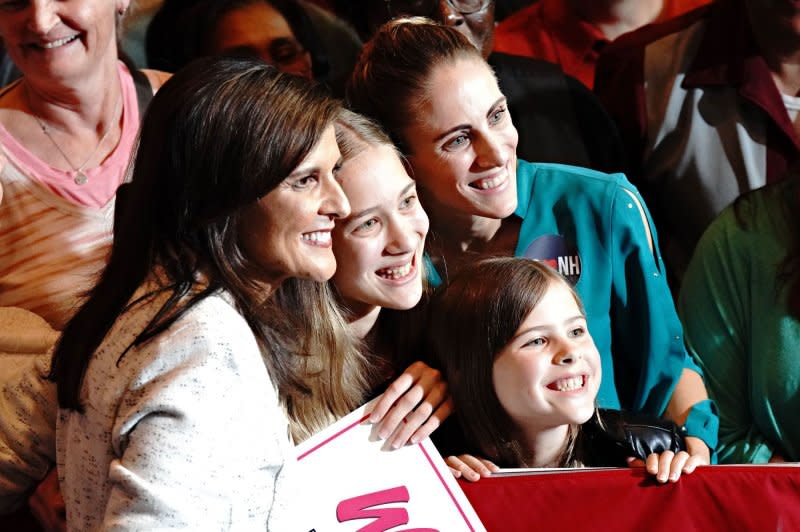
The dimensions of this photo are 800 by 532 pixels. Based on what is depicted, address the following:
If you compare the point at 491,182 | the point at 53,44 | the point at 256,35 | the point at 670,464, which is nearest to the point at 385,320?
the point at 491,182

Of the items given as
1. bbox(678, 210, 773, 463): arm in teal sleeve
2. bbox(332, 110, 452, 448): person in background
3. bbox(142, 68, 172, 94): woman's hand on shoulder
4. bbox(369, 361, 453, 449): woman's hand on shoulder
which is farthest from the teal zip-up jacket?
bbox(142, 68, 172, 94): woman's hand on shoulder

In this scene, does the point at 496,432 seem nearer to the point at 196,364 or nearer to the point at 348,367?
the point at 348,367

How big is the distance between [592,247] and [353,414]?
2.13 feet

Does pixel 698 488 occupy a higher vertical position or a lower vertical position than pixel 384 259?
lower

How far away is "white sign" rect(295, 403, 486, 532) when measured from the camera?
1588 millimetres

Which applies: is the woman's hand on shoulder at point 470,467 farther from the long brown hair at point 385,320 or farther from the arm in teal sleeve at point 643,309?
the arm in teal sleeve at point 643,309

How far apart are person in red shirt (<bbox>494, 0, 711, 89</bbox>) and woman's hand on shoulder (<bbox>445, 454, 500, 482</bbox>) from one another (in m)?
1.55

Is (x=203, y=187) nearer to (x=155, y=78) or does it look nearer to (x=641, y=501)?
(x=641, y=501)

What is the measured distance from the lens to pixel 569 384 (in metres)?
1.79

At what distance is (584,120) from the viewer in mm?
2666

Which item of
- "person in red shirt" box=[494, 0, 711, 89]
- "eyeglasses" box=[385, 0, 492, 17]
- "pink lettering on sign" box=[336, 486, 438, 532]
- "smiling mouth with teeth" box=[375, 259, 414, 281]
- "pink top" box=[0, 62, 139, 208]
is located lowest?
"pink lettering on sign" box=[336, 486, 438, 532]

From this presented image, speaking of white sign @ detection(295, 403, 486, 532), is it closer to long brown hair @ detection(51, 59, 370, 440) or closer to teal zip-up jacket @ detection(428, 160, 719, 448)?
long brown hair @ detection(51, 59, 370, 440)

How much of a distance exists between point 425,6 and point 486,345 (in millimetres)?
969

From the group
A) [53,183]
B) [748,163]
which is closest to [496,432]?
[53,183]
